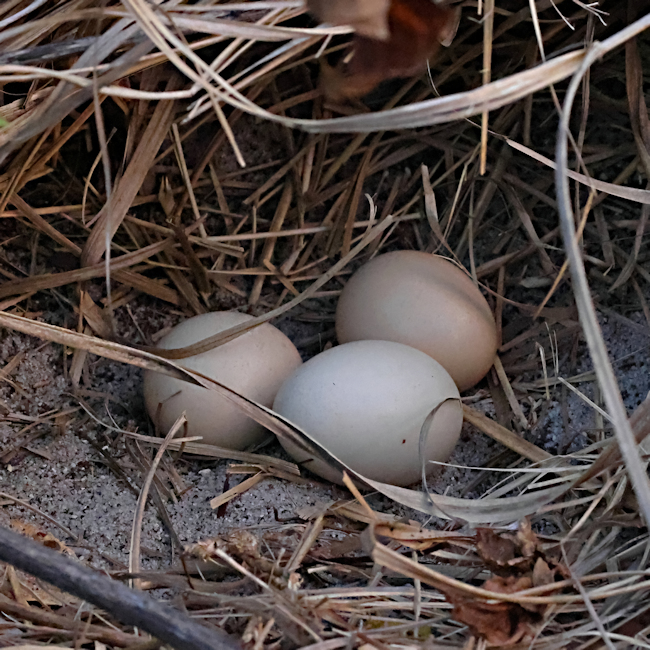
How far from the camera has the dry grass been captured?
0.59 m

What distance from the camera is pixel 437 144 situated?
1.21 m

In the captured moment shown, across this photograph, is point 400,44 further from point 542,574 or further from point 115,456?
point 115,456

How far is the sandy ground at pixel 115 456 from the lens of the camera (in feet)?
2.82

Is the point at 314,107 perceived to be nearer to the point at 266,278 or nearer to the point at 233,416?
the point at 266,278

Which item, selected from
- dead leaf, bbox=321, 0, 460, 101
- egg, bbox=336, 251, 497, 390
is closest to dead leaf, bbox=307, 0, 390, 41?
dead leaf, bbox=321, 0, 460, 101

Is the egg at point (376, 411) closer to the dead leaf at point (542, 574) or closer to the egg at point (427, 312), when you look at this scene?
the egg at point (427, 312)

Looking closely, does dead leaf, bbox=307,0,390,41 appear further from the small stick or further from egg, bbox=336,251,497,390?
the small stick

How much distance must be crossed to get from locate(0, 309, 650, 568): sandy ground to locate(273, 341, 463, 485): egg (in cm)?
7

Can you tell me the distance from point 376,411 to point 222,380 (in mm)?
257

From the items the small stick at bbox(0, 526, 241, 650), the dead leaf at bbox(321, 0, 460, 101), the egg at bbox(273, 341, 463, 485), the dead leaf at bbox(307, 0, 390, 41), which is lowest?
the egg at bbox(273, 341, 463, 485)

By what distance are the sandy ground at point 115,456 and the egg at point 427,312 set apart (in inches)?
4.8

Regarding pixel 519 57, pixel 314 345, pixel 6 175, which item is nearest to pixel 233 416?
pixel 314 345

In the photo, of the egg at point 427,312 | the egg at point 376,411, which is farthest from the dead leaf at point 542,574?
the egg at point 427,312

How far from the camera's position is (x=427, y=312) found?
1.04 meters
